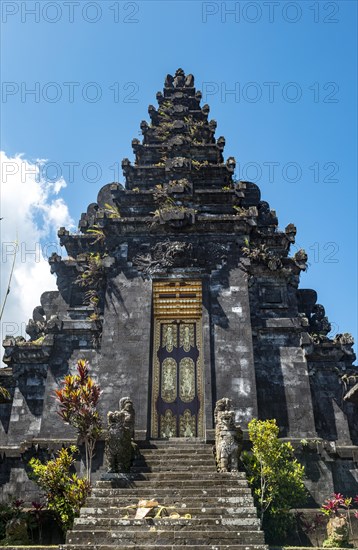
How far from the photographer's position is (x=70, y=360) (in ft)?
49.7

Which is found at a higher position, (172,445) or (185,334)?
(185,334)

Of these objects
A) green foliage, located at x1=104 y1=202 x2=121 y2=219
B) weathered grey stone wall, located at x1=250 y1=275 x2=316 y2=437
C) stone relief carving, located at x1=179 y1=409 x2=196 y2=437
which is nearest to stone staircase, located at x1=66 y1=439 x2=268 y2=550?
stone relief carving, located at x1=179 y1=409 x2=196 y2=437

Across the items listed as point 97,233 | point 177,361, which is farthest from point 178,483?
point 97,233

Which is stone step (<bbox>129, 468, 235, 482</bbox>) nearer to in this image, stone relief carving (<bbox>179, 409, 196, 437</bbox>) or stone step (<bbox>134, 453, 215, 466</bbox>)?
stone step (<bbox>134, 453, 215, 466</bbox>)

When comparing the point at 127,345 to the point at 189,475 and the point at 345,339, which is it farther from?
the point at 345,339

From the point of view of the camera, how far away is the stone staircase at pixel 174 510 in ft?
28.7

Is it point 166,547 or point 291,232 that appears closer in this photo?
point 166,547

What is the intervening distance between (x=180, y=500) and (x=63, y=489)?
3243 millimetres

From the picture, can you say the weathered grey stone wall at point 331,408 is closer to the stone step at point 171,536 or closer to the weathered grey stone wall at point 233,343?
the weathered grey stone wall at point 233,343

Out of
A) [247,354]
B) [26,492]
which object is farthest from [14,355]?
[247,354]

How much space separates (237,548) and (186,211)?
10.9 m

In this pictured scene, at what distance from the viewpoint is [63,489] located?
38.0ft

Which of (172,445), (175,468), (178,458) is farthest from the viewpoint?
(172,445)

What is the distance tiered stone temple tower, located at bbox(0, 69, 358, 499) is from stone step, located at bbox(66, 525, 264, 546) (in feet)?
13.7
